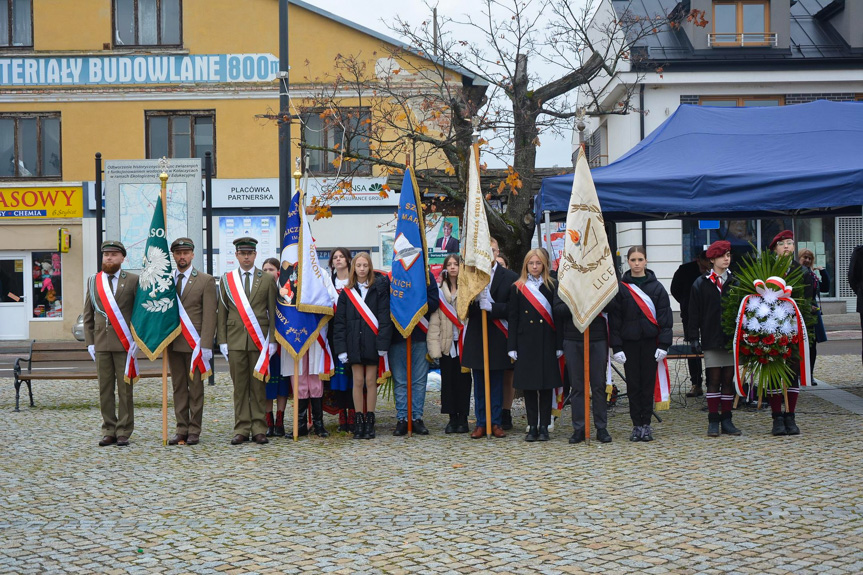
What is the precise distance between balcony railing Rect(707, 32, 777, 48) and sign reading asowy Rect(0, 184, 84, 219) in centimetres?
1813

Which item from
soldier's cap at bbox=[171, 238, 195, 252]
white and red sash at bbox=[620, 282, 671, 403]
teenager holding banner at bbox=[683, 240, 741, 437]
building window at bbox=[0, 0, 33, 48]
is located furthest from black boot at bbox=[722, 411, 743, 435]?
building window at bbox=[0, 0, 33, 48]

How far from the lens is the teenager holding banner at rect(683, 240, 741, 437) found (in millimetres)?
9680

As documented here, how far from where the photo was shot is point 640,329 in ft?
31.4

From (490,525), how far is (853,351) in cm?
1488

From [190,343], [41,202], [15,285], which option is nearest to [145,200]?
[41,202]

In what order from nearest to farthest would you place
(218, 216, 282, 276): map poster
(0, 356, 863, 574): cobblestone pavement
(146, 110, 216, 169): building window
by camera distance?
1. (0, 356, 863, 574): cobblestone pavement
2. (218, 216, 282, 276): map poster
3. (146, 110, 216, 169): building window

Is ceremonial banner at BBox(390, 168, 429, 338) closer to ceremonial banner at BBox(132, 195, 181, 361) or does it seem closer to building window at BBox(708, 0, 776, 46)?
ceremonial banner at BBox(132, 195, 181, 361)

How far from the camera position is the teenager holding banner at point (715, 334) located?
9.68m

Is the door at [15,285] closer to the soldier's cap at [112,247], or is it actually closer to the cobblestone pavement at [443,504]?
the cobblestone pavement at [443,504]

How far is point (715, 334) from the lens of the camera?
966 cm

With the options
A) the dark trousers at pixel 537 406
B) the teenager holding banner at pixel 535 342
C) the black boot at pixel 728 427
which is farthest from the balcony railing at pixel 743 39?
the dark trousers at pixel 537 406

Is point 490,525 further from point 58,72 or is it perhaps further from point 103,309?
point 58,72

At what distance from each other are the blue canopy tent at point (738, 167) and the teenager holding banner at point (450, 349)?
131 cm

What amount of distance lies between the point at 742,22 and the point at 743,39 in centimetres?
56
